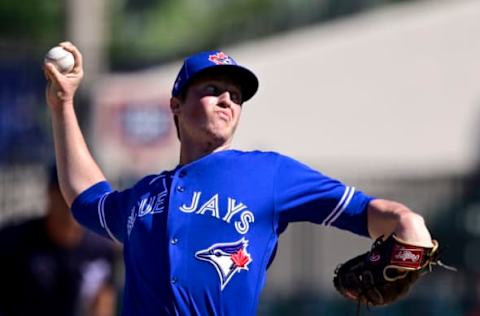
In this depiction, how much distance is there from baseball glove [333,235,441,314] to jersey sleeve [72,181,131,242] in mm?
834

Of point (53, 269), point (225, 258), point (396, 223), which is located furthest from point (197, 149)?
point (53, 269)

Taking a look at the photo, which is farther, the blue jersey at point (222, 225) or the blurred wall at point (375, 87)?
the blurred wall at point (375, 87)

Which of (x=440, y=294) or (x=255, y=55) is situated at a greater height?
(x=255, y=55)

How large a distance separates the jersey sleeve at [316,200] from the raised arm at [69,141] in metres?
0.89

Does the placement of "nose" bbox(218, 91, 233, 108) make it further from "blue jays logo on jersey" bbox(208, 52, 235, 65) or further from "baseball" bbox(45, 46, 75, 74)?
"baseball" bbox(45, 46, 75, 74)

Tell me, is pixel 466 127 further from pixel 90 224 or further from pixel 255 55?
pixel 90 224

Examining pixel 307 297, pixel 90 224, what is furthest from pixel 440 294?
pixel 90 224

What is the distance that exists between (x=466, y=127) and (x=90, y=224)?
2426 centimetres

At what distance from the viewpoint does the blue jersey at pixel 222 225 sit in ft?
Result: 16.1

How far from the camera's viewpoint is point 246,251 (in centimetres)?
496

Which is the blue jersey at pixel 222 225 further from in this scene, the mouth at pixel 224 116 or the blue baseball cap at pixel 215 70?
the blue baseball cap at pixel 215 70

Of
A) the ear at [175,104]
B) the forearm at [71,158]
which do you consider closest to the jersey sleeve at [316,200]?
the ear at [175,104]

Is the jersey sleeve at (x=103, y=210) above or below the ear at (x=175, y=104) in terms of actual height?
below

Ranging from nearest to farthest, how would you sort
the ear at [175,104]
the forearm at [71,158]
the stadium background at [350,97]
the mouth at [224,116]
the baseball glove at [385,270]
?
the baseball glove at [385,270], the mouth at [224,116], the ear at [175,104], the forearm at [71,158], the stadium background at [350,97]
